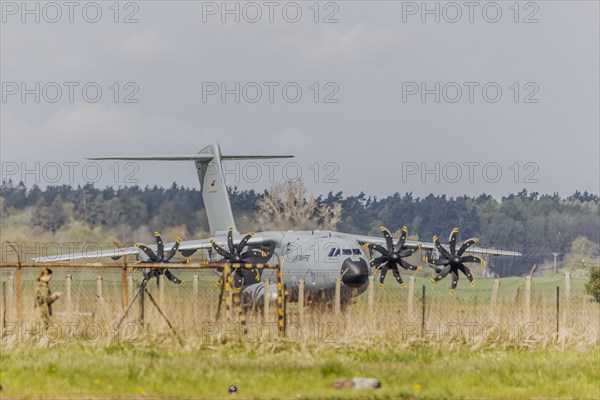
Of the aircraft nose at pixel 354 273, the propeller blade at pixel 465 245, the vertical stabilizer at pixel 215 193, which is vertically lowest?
the aircraft nose at pixel 354 273

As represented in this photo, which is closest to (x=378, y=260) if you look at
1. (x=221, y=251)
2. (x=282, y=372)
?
(x=221, y=251)

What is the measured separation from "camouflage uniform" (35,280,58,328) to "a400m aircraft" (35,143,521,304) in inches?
312

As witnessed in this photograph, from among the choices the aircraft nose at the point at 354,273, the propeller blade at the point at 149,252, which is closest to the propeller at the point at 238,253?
the propeller blade at the point at 149,252

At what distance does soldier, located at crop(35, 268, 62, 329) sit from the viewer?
18.4m

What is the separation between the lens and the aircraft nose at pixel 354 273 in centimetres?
2569

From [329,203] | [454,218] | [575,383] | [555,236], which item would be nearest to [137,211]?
[329,203]

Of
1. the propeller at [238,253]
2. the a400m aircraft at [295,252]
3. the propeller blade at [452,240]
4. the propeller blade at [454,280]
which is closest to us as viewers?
the a400m aircraft at [295,252]

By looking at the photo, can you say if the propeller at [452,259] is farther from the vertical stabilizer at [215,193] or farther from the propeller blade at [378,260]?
the vertical stabilizer at [215,193]

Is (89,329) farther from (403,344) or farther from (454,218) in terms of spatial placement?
(454,218)

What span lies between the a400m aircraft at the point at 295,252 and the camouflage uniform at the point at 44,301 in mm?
7924

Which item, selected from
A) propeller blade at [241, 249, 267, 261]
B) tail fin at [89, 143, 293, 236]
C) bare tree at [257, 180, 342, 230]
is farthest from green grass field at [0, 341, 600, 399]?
bare tree at [257, 180, 342, 230]

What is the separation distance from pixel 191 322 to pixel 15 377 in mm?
4971

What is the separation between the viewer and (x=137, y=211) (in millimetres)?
39406

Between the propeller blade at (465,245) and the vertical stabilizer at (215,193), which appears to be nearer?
the propeller blade at (465,245)
